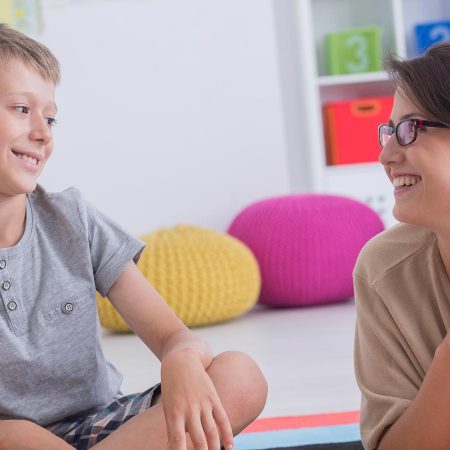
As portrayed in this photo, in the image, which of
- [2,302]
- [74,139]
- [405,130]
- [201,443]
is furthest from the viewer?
[74,139]

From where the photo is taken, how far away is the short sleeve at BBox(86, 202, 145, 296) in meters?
1.33

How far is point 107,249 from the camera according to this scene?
1337 millimetres

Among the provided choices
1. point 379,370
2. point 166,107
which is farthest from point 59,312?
point 166,107

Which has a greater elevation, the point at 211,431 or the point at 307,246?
the point at 211,431

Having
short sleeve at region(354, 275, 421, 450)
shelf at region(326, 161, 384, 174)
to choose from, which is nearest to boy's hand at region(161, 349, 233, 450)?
short sleeve at region(354, 275, 421, 450)

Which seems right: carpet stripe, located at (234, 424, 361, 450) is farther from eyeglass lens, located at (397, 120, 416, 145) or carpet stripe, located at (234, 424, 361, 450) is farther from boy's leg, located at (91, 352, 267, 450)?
eyeglass lens, located at (397, 120, 416, 145)

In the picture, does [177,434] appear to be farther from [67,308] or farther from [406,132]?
[406,132]

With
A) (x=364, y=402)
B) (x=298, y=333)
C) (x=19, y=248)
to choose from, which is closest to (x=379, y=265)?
(x=364, y=402)

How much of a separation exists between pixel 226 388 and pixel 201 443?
172mm

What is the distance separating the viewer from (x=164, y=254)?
2.80 metres

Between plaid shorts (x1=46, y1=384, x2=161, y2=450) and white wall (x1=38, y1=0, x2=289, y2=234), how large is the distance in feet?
7.25

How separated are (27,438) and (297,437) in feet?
1.47

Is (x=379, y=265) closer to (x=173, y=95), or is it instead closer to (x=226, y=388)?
(x=226, y=388)

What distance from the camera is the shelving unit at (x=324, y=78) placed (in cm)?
352
